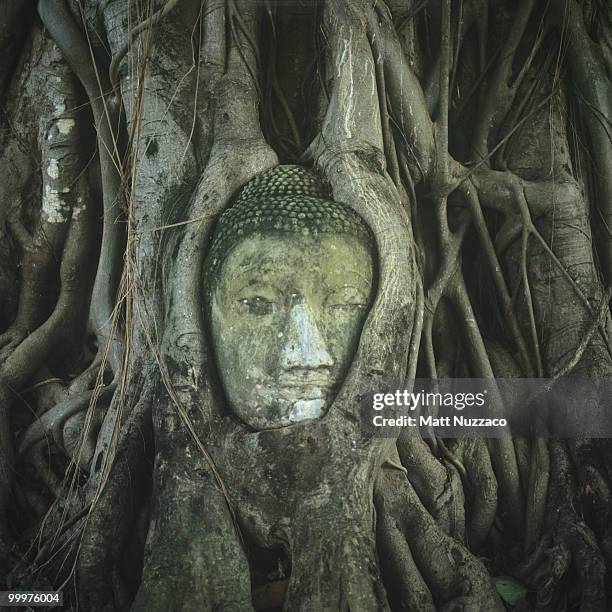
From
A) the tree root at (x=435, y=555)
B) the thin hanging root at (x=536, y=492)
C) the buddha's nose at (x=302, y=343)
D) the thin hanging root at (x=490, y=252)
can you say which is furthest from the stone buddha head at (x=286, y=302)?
the thin hanging root at (x=536, y=492)

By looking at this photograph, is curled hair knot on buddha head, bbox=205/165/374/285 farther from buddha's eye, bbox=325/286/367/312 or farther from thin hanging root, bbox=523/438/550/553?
thin hanging root, bbox=523/438/550/553

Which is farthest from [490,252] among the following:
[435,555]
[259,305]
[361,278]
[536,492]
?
[435,555]

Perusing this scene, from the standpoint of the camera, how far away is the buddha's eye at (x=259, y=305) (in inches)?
90.3

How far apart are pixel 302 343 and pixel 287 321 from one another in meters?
0.08

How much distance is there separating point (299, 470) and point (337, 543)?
9.0 inches

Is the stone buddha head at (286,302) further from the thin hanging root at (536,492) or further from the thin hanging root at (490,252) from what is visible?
the thin hanging root at (536,492)

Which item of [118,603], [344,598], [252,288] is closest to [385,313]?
[252,288]

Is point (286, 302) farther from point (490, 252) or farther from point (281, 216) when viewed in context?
point (490, 252)

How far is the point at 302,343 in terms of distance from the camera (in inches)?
88.7

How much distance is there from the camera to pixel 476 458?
8.43ft

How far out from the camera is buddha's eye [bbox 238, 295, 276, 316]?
2293mm

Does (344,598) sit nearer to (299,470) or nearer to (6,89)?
(299,470)

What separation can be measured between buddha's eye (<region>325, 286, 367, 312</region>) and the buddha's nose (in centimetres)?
9

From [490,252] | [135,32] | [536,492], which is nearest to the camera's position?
[536,492]
